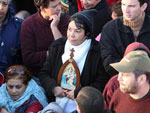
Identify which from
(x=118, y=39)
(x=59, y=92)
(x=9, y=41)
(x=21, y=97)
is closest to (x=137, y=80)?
(x=118, y=39)

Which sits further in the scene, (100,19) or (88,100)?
(100,19)

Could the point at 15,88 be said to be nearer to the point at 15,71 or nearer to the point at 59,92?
the point at 15,71

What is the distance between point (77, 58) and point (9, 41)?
92 centimetres

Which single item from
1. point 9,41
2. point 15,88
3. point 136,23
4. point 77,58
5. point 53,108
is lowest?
point 53,108

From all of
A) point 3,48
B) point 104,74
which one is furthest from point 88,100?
point 3,48

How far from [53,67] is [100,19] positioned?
1097 millimetres

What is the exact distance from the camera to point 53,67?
13.6 feet

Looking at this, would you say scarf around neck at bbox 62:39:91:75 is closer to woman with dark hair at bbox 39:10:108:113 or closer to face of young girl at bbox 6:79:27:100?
woman with dark hair at bbox 39:10:108:113

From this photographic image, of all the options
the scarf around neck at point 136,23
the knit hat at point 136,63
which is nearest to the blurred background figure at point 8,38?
the scarf around neck at point 136,23

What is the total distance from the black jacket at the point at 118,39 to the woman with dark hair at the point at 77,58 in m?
0.14

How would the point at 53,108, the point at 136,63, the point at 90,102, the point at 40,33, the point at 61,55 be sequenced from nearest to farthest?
the point at 90,102, the point at 136,63, the point at 53,108, the point at 61,55, the point at 40,33

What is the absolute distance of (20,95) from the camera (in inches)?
164

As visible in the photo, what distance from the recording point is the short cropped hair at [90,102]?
9.53 feet

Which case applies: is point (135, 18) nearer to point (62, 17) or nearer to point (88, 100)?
point (62, 17)
